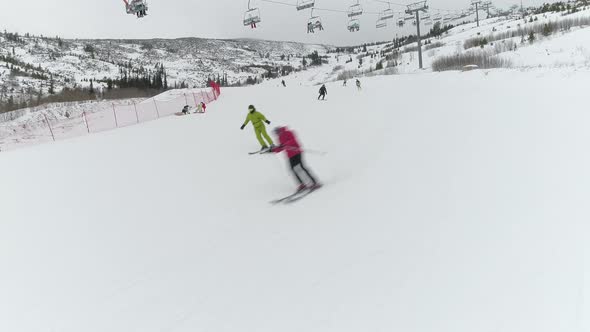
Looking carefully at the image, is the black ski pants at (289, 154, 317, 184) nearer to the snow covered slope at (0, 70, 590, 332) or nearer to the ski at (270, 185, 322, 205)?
the ski at (270, 185, 322, 205)

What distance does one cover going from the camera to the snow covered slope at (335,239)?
346cm

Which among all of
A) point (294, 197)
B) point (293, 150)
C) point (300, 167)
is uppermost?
point (293, 150)

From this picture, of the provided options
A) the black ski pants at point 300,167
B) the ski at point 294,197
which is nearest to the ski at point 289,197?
the ski at point 294,197

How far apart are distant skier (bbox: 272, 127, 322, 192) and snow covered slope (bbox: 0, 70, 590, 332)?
506 mm

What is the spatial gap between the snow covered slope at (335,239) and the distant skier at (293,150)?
506 millimetres

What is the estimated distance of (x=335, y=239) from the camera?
5.09 m

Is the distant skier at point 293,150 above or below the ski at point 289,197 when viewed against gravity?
above

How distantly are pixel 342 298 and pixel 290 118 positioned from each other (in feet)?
54.7

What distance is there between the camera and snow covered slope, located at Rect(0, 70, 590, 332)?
346 centimetres

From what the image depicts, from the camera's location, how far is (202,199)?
8.25 m

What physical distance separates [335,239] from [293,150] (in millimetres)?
2896

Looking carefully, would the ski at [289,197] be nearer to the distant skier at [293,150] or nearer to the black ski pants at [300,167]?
the distant skier at [293,150]

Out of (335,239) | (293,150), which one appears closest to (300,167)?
(293,150)

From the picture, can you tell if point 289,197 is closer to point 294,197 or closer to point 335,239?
point 294,197
